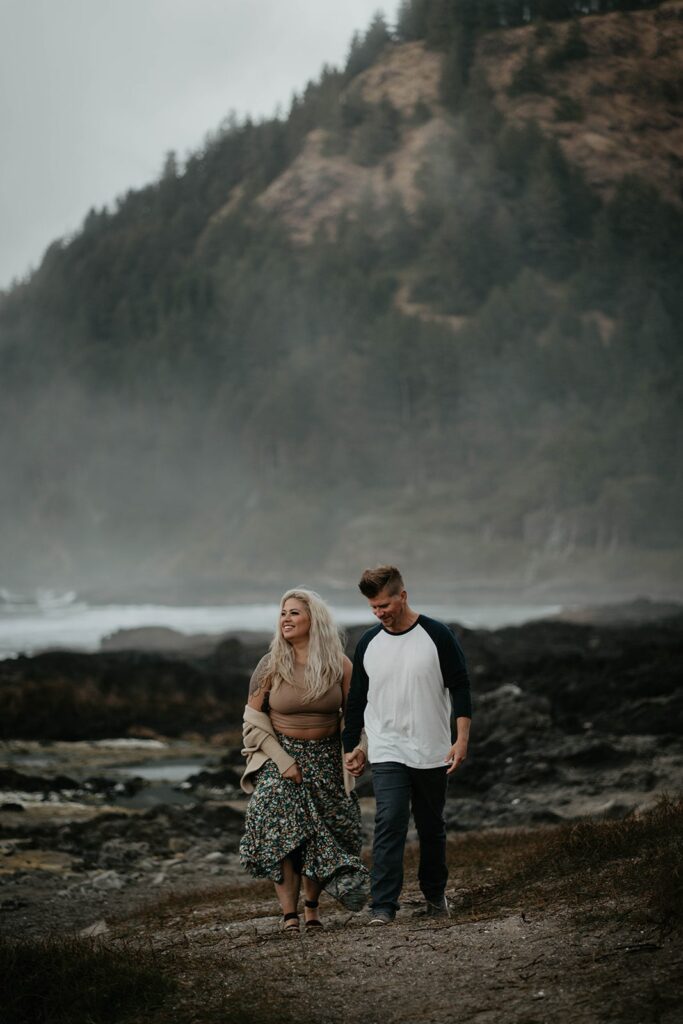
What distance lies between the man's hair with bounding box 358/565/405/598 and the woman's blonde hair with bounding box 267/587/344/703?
0.41 meters

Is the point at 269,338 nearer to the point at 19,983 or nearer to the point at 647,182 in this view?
the point at 647,182

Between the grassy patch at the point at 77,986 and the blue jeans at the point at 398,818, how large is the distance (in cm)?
128

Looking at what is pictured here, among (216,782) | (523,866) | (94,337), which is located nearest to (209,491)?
(94,337)

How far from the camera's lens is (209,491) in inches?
4353

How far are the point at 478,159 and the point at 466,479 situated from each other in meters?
43.9

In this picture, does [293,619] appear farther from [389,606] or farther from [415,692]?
[415,692]

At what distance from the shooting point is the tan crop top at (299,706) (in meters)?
6.56

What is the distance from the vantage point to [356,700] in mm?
6422

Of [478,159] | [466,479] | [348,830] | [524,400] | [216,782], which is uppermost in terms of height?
[478,159]

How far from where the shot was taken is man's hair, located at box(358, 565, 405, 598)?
618 centimetres

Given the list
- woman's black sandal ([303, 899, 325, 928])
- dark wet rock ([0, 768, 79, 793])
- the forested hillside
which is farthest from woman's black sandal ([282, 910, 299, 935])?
the forested hillside

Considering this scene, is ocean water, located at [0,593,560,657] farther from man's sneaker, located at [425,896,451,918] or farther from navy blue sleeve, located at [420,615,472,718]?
navy blue sleeve, located at [420,615,472,718]

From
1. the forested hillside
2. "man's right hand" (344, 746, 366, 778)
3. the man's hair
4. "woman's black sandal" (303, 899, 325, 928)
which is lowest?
"woman's black sandal" (303, 899, 325, 928)

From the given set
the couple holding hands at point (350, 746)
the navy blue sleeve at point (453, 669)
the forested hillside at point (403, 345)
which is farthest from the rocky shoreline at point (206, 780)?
the forested hillside at point (403, 345)
